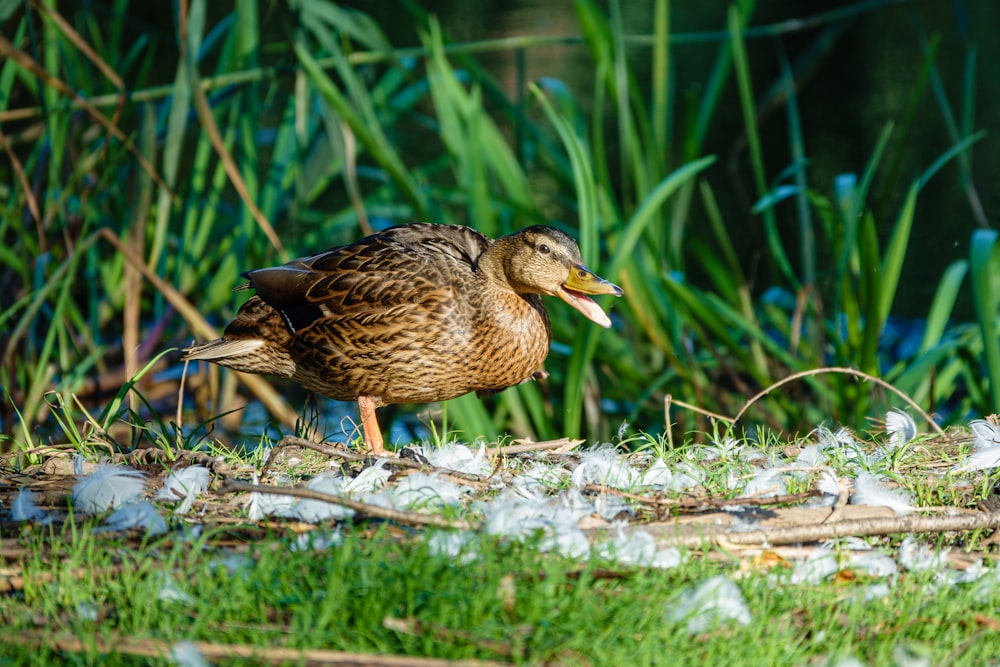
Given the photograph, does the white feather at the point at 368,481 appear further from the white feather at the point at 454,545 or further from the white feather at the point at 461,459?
the white feather at the point at 454,545

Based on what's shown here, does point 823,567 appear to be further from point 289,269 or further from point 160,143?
point 160,143

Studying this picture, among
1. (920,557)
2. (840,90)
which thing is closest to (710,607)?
(920,557)

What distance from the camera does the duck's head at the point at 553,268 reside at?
395 centimetres

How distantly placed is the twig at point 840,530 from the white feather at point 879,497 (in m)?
0.15

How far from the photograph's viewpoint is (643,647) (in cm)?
219

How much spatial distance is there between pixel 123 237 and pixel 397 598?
3.64m

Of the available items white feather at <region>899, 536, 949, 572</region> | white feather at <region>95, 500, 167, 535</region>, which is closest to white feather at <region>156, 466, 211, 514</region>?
white feather at <region>95, 500, 167, 535</region>

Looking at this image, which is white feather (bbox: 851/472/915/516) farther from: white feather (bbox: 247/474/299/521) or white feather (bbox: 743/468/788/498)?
white feather (bbox: 247/474/299/521)

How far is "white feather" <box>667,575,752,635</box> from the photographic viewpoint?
2283 millimetres

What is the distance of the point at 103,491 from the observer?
2928mm

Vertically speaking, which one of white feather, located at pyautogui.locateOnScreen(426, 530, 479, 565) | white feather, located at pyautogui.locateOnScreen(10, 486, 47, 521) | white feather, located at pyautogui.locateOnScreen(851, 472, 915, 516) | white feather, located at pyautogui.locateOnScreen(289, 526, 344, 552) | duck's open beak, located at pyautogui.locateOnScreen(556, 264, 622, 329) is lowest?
white feather, located at pyautogui.locateOnScreen(851, 472, 915, 516)

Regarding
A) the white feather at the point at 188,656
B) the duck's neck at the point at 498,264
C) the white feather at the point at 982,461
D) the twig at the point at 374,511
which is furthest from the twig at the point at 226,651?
the duck's neck at the point at 498,264

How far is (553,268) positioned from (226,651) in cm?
215

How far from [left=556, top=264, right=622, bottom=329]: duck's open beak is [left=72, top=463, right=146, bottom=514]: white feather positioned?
159 centimetres
